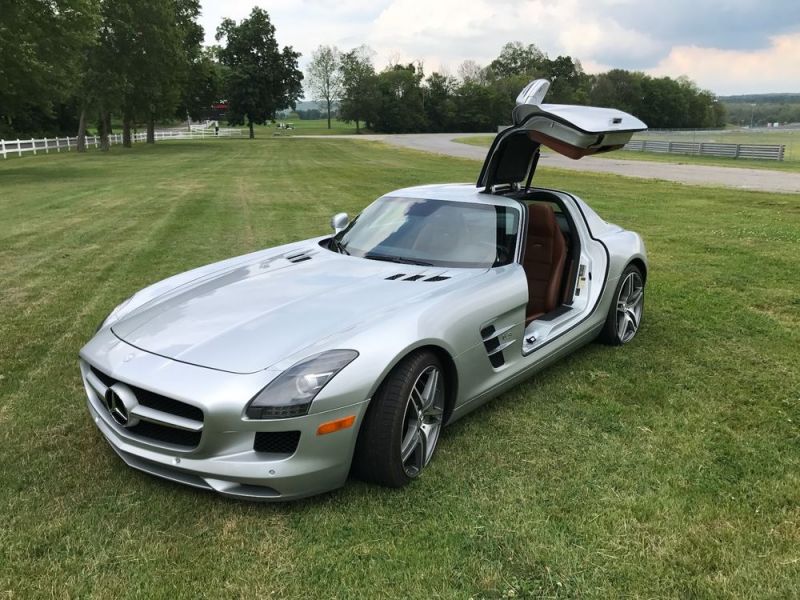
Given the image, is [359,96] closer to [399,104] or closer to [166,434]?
[399,104]

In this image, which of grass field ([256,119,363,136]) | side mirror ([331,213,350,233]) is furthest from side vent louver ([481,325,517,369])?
grass field ([256,119,363,136])

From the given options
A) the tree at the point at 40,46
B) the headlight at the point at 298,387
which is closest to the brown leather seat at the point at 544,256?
the headlight at the point at 298,387

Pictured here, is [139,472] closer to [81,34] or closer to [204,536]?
[204,536]

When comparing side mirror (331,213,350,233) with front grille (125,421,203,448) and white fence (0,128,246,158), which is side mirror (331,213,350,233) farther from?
white fence (0,128,246,158)

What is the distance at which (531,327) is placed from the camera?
4.23 metres

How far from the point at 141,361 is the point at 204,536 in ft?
2.78

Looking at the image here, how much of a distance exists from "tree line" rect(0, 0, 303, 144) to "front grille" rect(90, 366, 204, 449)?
21133 mm

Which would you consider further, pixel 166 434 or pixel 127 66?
pixel 127 66

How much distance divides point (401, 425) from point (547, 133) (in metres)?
2.41

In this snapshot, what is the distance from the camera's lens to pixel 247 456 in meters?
2.64

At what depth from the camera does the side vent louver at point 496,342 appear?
350 cm

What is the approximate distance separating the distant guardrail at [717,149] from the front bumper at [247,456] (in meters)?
30.2

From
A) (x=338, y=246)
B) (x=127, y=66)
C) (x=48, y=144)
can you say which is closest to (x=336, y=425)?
(x=338, y=246)

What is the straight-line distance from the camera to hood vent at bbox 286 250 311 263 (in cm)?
432
